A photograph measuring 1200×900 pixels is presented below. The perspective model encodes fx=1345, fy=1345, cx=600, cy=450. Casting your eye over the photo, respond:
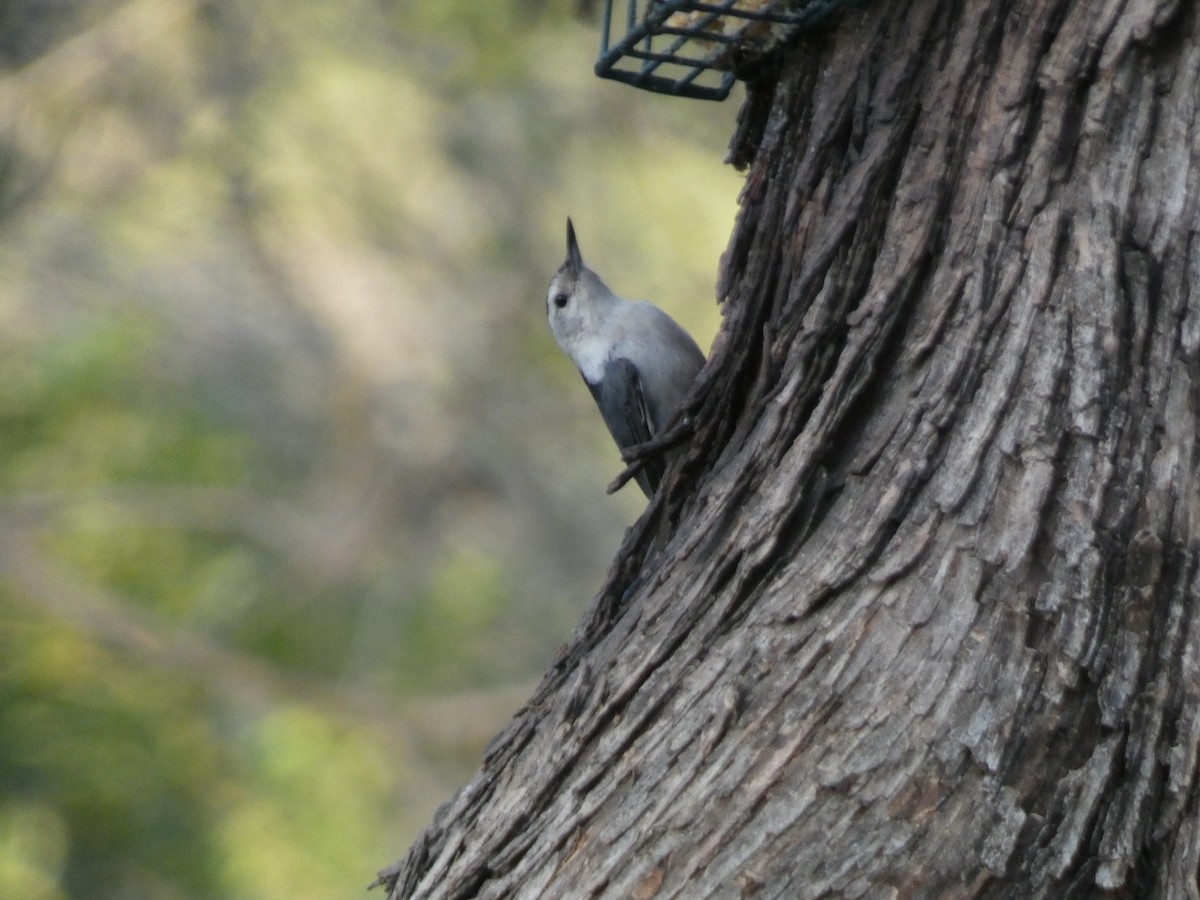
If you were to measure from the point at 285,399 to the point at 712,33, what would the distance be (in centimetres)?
704

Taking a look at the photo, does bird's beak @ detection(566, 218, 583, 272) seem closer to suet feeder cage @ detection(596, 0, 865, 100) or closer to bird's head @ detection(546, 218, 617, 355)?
bird's head @ detection(546, 218, 617, 355)

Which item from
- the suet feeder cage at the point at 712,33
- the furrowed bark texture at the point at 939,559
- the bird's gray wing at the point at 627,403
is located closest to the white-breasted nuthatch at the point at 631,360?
the bird's gray wing at the point at 627,403

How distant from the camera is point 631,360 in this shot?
479 centimetres

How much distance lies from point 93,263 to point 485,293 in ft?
8.23

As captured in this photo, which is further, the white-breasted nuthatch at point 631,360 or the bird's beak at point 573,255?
the bird's beak at point 573,255

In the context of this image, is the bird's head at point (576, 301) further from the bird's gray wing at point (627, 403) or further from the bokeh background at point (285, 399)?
the bokeh background at point (285, 399)

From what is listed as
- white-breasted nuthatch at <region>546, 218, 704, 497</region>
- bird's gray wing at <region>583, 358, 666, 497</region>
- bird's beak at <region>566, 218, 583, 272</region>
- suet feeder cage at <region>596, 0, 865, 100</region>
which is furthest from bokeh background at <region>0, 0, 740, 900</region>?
suet feeder cage at <region>596, 0, 865, 100</region>

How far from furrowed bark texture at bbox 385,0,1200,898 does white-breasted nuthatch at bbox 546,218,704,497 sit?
188 cm

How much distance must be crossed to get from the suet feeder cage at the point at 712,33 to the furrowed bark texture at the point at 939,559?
22 cm

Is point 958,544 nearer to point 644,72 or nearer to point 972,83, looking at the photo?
point 972,83

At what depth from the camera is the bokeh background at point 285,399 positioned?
7.49m

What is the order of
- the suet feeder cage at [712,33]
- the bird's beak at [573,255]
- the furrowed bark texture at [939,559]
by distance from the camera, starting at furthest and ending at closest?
the bird's beak at [573,255] < the suet feeder cage at [712,33] < the furrowed bark texture at [939,559]

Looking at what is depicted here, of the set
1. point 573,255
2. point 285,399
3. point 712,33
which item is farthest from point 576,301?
point 285,399

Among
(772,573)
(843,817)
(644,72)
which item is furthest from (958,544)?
(644,72)
